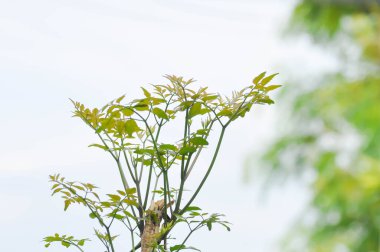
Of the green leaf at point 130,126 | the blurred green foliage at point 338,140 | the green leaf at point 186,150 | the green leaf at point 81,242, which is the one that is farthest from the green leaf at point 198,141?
the blurred green foliage at point 338,140

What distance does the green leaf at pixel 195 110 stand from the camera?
1352 millimetres

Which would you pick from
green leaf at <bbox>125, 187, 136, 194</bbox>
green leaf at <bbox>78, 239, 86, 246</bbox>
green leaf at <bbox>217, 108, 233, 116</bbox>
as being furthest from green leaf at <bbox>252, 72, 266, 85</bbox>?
green leaf at <bbox>78, 239, 86, 246</bbox>

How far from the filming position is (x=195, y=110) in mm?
1358

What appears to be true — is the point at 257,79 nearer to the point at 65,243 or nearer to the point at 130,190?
the point at 130,190

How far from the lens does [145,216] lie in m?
1.39

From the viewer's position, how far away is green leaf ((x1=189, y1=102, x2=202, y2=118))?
1352mm

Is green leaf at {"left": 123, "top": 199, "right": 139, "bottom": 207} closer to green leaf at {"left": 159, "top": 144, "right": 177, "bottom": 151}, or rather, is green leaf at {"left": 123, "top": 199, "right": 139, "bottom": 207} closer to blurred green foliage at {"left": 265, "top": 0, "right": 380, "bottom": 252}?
green leaf at {"left": 159, "top": 144, "right": 177, "bottom": 151}

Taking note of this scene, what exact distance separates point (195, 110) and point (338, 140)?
8.10ft

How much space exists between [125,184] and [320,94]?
2.56m

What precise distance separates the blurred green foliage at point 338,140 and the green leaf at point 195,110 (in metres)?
1.98

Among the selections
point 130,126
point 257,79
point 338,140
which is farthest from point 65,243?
point 338,140

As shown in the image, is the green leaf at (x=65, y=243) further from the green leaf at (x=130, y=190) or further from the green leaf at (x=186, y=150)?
the green leaf at (x=186, y=150)

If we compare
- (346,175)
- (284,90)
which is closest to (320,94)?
(284,90)

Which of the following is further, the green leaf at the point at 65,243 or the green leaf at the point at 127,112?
the green leaf at the point at 65,243
